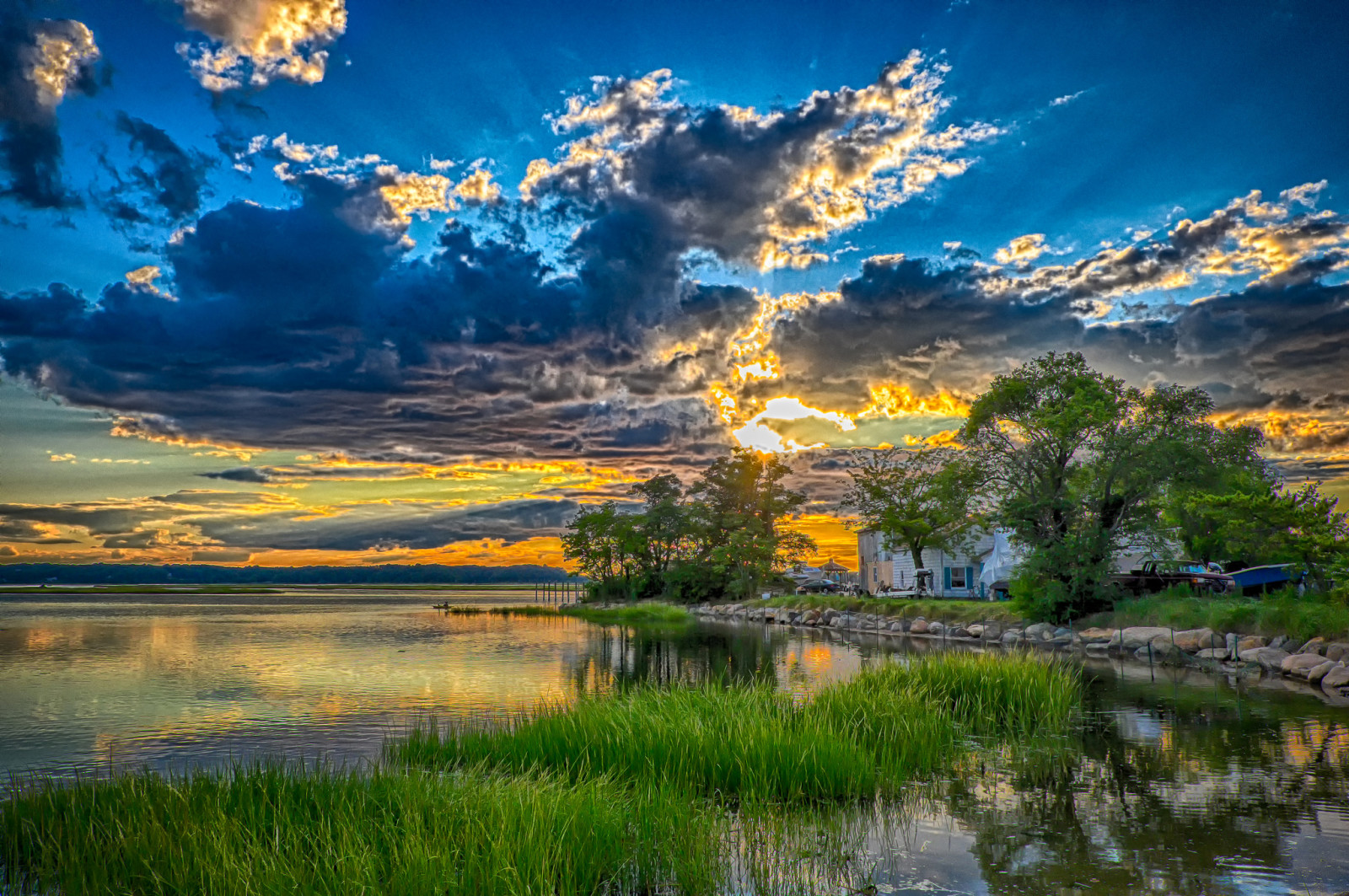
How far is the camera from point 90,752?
642 inches

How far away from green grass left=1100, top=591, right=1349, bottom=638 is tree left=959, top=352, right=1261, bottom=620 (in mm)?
2219

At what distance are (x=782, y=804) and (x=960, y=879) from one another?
2.64 meters

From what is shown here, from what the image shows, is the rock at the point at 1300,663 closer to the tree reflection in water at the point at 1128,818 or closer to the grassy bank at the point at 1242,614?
the grassy bank at the point at 1242,614

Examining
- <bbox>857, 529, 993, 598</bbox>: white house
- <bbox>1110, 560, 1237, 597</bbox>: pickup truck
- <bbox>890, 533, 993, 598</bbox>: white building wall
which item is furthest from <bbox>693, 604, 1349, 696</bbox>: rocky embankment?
<bbox>890, 533, 993, 598</bbox>: white building wall

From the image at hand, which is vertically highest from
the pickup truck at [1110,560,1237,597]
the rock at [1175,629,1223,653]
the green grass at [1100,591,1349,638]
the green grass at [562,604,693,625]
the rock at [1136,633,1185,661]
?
the pickup truck at [1110,560,1237,597]

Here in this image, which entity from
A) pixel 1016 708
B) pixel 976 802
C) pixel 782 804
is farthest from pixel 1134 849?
pixel 1016 708

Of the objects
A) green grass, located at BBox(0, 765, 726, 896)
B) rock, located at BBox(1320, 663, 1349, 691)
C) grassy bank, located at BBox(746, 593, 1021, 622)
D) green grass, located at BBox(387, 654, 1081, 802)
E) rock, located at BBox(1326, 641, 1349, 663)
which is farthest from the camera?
grassy bank, located at BBox(746, 593, 1021, 622)

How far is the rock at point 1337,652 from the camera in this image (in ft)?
79.3

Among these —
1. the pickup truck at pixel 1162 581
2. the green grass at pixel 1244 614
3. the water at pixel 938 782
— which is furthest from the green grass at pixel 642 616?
the green grass at pixel 1244 614

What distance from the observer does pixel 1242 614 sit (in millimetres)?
30797

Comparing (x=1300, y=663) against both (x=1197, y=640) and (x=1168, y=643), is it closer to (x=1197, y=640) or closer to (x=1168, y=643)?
(x=1197, y=640)

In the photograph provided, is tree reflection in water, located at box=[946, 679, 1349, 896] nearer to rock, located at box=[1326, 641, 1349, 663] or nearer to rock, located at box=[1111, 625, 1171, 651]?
rock, located at box=[1326, 641, 1349, 663]

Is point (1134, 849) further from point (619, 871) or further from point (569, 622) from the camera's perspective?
point (569, 622)

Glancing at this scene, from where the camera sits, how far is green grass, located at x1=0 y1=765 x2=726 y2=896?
260 inches
